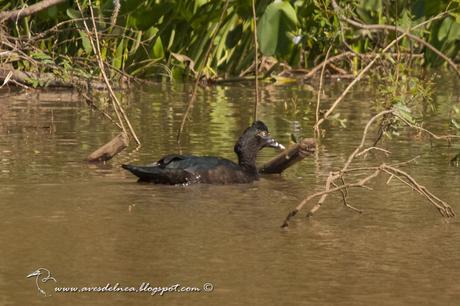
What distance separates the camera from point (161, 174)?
11.6m

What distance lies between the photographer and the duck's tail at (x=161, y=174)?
11.6 metres

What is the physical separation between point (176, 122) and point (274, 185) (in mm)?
4589

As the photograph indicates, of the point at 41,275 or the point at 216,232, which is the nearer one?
the point at 41,275

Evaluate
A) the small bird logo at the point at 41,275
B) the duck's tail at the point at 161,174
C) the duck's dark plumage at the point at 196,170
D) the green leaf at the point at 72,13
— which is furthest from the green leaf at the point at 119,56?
the small bird logo at the point at 41,275

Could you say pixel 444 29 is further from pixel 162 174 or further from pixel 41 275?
pixel 41 275

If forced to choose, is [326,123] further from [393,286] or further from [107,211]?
[393,286]

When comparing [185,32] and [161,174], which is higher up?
[185,32]

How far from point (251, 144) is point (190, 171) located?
101 centimetres

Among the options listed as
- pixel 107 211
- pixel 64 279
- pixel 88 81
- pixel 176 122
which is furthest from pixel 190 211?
pixel 176 122

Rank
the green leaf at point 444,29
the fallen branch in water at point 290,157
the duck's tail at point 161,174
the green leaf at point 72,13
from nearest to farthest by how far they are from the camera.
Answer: the duck's tail at point 161,174 → the fallen branch in water at point 290,157 → the green leaf at point 72,13 → the green leaf at point 444,29

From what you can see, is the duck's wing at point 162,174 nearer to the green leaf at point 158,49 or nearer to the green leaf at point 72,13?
the green leaf at point 72,13

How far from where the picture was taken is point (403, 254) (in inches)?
349

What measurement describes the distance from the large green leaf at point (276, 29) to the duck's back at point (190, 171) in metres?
3.68

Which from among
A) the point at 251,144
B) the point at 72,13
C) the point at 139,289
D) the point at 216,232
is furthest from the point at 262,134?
the point at 139,289
